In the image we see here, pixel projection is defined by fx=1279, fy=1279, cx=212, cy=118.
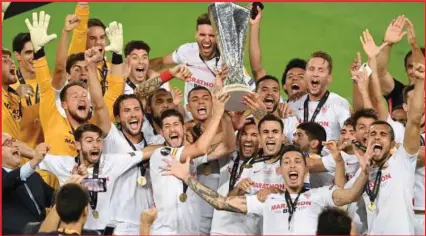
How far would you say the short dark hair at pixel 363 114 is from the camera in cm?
1158

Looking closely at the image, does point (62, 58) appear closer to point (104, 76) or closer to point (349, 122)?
point (104, 76)

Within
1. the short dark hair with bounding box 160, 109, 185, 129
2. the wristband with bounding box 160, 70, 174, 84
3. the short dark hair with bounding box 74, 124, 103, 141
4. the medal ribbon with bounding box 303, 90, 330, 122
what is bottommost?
the short dark hair with bounding box 74, 124, 103, 141

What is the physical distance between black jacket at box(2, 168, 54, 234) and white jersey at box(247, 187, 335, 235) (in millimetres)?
1861

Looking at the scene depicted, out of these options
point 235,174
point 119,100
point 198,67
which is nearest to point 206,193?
point 235,174

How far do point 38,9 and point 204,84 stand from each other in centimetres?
555

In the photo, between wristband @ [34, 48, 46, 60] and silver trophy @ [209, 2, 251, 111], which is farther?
wristband @ [34, 48, 46, 60]

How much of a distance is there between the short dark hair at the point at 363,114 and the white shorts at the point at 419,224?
3.18 ft

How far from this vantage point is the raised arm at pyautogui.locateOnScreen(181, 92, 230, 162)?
1115 centimetres

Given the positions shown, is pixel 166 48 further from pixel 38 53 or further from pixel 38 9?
pixel 38 53

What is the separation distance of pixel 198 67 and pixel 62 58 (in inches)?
53.8

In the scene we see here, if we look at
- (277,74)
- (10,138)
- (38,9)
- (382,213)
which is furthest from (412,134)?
(38,9)

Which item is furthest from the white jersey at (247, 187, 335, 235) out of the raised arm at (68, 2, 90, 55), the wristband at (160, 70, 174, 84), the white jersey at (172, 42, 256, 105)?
the raised arm at (68, 2, 90, 55)

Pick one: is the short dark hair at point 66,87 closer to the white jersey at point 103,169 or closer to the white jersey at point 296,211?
the white jersey at point 103,169

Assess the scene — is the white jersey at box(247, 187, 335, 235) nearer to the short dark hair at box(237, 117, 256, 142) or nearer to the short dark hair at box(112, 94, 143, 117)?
the short dark hair at box(237, 117, 256, 142)
